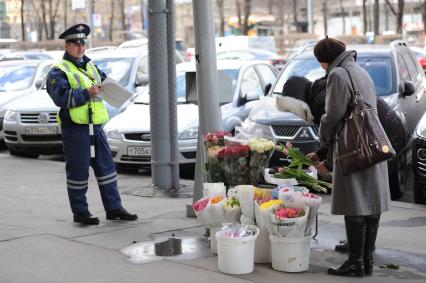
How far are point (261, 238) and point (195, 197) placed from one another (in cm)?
217

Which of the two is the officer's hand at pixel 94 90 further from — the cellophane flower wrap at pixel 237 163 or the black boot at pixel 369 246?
the black boot at pixel 369 246

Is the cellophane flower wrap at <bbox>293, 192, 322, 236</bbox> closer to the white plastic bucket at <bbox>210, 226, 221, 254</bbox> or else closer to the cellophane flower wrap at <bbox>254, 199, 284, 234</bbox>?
the cellophane flower wrap at <bbox>254, 199, 284, 234</bbox>

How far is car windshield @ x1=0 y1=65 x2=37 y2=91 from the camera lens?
1830 centimetres

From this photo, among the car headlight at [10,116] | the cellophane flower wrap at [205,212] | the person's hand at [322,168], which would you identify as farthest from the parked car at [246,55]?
the person's hand at [322,168]

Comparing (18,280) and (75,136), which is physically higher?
(75,136)

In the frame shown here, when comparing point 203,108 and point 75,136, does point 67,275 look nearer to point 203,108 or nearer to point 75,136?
point 75,136

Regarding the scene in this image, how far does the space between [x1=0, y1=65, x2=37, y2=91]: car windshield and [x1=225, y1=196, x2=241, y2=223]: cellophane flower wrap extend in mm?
11407

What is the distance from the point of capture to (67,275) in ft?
23.2

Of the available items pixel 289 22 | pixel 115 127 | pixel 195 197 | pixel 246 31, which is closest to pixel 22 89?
pixel 115 127

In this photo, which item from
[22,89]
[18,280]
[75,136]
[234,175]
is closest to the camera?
[18,280]

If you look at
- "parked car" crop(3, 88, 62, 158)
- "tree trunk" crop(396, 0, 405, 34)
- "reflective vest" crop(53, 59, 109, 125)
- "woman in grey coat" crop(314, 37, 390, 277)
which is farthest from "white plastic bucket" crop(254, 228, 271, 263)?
"tree trunk" crop(396, 0, 405, 34)

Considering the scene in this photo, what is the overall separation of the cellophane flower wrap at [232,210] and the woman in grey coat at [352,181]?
0.94m

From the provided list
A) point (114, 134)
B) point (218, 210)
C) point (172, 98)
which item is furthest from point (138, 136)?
point (218, 210)

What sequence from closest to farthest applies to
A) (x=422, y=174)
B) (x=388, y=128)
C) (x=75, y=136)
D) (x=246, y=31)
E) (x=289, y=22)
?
(x=388, y=128), (x=75, y=136), (x=422, y=174), (x=246, y=31), (x=289, y=22)
